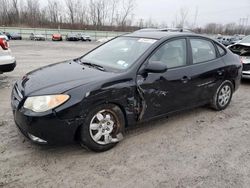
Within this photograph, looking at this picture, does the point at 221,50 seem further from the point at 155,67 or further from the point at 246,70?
the point at 246,70

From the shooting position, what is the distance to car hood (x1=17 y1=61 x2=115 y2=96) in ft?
9.87

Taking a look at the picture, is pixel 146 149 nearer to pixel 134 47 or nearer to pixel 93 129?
pixel 93 129

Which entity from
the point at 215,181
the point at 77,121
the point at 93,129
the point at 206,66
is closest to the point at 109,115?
the point at 93,129

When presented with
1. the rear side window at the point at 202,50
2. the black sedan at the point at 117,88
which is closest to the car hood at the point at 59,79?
→ the black sedan at the point at 117,88

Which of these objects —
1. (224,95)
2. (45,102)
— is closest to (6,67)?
(45,102)

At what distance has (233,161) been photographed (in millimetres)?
3180

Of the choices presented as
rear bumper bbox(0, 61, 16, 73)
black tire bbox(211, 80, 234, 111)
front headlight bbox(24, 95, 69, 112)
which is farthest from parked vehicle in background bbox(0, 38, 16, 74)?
black tire bbox(211, 80, 234, 111)

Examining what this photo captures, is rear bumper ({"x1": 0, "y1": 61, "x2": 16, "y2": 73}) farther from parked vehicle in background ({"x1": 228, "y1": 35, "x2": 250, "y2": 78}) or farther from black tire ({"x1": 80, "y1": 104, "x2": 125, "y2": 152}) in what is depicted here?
parked vehicle in background ({"x1": 228, "y1": 35, "x2": 250, "y2": 78})

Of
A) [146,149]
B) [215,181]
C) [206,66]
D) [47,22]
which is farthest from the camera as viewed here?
[47,22]

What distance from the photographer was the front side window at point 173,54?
3745 millimetres

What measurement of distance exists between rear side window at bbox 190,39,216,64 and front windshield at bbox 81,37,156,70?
89cm

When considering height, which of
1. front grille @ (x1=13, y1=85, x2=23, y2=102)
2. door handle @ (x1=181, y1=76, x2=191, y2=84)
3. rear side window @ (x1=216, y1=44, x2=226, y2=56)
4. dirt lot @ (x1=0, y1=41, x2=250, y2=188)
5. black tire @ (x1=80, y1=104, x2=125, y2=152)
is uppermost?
rear side window @ (x1=216, y1=44, x2=226, y2=56)

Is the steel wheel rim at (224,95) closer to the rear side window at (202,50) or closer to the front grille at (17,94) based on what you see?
the rear side window at (202,50)

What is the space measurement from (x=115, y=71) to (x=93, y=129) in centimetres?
85
